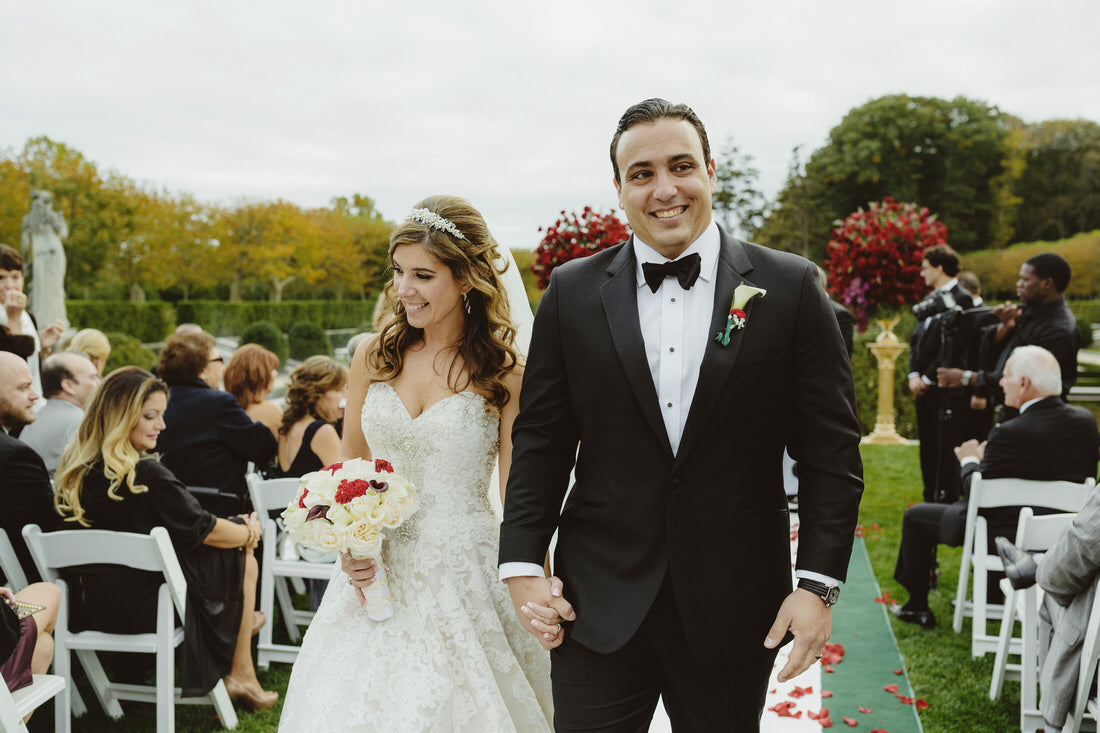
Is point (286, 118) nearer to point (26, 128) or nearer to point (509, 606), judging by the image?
point (26, 128)

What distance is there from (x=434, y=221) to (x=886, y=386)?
32.6 feet

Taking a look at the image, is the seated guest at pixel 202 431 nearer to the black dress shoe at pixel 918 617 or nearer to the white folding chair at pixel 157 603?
the white folding chair at pixel 157 603

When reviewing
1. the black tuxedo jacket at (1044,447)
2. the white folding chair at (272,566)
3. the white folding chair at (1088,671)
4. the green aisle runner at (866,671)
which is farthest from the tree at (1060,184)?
the white folding chair at (272,566)

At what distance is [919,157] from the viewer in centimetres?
3344

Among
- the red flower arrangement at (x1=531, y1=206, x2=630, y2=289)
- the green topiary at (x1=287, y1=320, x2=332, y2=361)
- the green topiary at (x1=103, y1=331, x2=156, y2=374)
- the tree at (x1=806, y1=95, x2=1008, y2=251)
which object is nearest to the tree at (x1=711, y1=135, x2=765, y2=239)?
the tree at (x1=806, y1=95, x2=1008, y2=251)

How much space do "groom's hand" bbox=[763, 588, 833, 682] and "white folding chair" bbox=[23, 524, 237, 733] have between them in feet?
8.78

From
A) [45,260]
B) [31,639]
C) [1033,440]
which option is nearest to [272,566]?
[31,639]

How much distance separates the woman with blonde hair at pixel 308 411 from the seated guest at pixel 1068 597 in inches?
152

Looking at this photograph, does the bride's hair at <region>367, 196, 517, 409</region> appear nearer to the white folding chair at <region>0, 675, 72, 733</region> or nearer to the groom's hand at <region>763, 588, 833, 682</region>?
the groom's hand at <region>763, 588, 833, 682</region>

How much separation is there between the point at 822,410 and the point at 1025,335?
5.62 metres

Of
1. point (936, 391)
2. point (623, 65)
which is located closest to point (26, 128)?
point (623, 65)

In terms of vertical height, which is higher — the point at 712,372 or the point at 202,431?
the point at 712,372

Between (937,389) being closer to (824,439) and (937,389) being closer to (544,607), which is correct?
(824,439)

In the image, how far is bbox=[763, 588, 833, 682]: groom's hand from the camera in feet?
5.67
